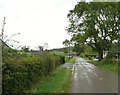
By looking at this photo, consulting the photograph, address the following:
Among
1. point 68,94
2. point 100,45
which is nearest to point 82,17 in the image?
point 100,45

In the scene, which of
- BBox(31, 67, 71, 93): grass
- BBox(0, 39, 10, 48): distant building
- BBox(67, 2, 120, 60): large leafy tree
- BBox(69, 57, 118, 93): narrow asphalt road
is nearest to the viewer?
BBox(0, 39, 10, 48): distant building

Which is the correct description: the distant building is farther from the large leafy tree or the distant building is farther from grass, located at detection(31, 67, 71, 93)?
the large leafy tree

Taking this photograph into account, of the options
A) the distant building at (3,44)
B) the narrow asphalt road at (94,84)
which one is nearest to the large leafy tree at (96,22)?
the narrow asphalt road at (94,84)

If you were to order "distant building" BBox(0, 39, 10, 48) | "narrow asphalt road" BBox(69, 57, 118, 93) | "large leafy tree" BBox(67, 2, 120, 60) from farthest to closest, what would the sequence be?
"large leafy tree" BBox(67, 2, 120, 60)
"narrow asphalt road" BBox(69, 57, 118, 93)
"distant building" BBox(0, 39, 10, 48)

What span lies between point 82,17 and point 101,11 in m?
4.41

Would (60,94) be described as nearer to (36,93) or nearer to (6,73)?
(36,93)

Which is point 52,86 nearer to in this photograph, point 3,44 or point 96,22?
point 3,44

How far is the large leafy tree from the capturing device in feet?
177

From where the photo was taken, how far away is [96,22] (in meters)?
56.3

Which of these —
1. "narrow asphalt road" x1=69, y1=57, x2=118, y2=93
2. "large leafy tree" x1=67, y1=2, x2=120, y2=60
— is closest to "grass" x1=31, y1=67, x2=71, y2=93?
"narrow asphalt road" x1=69, y1=57, x2=118, y2=93

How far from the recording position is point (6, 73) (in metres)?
9.82

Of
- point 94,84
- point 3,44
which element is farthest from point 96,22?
point 3,44

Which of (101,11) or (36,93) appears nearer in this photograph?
(36,93)

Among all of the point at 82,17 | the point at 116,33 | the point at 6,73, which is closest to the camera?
the point at 6,73
